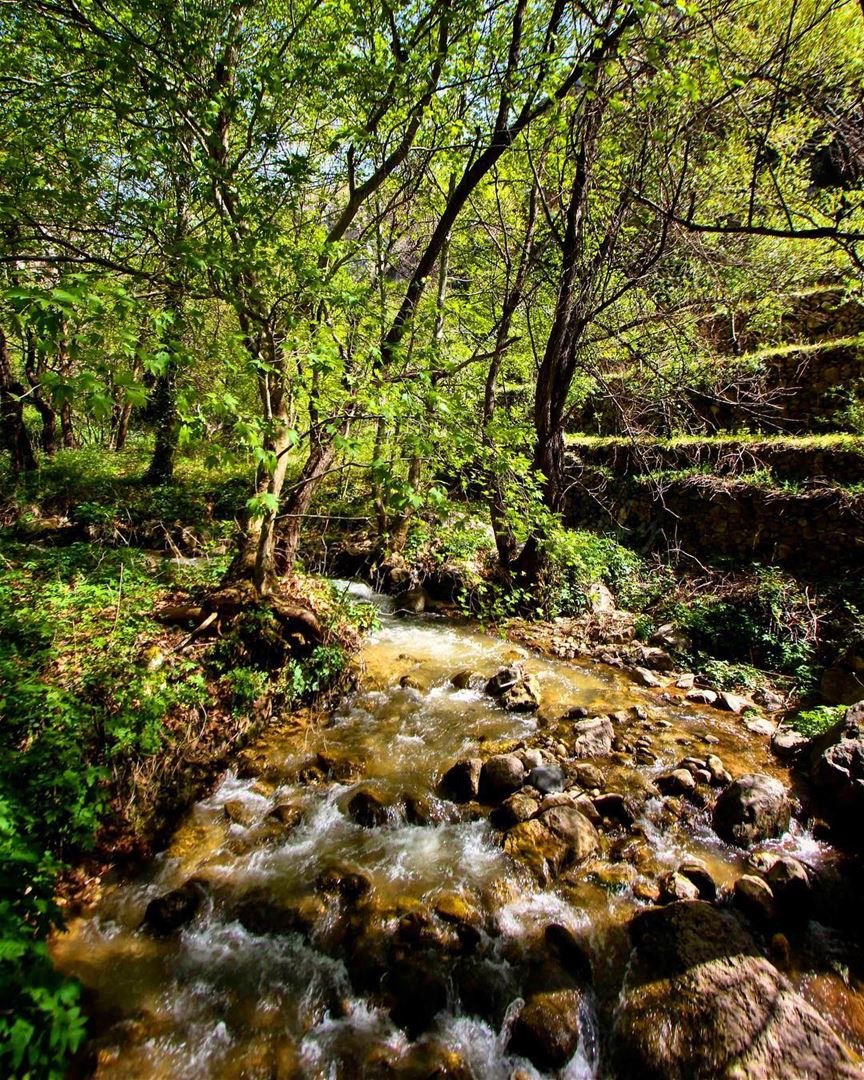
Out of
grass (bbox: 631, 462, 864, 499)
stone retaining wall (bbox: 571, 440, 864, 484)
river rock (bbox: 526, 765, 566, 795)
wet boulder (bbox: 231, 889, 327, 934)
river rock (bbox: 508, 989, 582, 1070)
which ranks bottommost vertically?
wet boulder (bbox: 231, 889, 327, 934)

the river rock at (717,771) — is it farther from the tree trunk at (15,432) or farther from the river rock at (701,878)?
the tree trunk at (15,432)

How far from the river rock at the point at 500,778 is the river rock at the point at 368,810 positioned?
1036 millimetres

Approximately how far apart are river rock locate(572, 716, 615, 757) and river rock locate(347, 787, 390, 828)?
2.32m

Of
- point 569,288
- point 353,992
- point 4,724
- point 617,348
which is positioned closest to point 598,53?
point 569,288

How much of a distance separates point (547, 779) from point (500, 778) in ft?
1.64

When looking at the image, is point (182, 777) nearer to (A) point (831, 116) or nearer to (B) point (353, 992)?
(B) point (353, 992)

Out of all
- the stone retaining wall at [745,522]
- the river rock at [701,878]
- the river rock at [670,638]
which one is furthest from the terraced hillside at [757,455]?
the river rock at [701,878]

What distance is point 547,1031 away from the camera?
3.05 m

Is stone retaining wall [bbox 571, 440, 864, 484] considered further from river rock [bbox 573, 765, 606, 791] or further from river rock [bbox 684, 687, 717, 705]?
river rock [bbox 573, 765, 606, 791]

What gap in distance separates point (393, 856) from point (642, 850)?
2.26 metres

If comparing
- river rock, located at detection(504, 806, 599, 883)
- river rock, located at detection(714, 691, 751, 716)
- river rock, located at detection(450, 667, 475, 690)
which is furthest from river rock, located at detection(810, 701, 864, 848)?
river rock, located at detection(450, 667, 475, 690)

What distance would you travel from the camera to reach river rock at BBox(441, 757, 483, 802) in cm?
505

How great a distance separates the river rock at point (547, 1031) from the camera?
297 cm

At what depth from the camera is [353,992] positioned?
3312 mm
